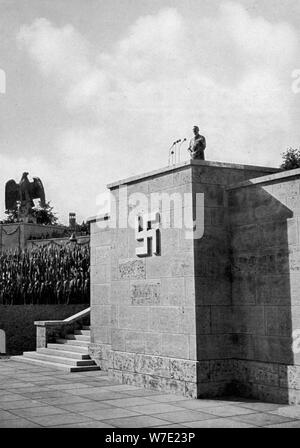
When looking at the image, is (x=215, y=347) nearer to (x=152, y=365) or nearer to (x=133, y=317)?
(x=152, y=365)

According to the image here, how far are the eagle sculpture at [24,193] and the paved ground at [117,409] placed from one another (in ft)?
86.7

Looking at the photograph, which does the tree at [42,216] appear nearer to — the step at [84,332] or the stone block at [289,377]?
the step at [84,332]

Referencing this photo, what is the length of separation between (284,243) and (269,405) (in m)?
2.26

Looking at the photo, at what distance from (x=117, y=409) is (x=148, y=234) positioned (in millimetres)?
3069

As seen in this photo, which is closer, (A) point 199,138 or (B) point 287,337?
(B) point 287,337

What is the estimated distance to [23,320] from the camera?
54.4ft

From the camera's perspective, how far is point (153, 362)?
925 cm

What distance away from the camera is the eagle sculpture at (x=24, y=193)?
1403 inches

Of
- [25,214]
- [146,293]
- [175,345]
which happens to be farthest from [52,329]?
[25,214]

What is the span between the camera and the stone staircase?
11.9 meters

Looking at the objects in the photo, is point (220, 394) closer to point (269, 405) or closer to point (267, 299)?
point (269, 405)
